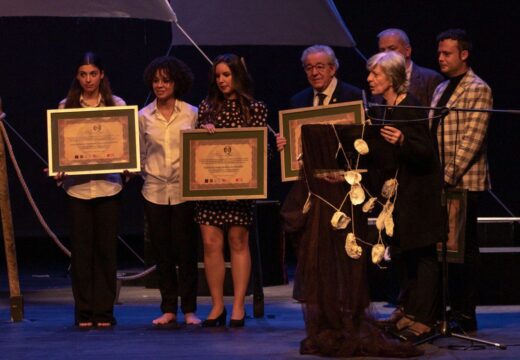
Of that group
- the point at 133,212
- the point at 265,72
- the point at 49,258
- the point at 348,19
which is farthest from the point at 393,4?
the point at 49,258

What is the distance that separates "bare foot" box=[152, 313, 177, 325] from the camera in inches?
269

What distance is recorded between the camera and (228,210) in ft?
22.3

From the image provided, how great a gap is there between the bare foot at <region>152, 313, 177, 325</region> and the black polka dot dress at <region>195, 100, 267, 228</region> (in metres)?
0.57

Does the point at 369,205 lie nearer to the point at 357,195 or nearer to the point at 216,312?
the point at 357,195

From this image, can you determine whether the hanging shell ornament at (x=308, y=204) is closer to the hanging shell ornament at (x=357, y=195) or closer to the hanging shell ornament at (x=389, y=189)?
the hanging shell ornament at (x=357, y=195)

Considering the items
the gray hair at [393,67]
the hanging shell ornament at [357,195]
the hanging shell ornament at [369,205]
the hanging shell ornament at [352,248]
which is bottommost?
the hanging shell ornament at [352,248]

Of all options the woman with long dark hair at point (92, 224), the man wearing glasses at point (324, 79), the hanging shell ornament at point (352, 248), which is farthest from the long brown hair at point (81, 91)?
the hanging shell ornament at point (352, 248)

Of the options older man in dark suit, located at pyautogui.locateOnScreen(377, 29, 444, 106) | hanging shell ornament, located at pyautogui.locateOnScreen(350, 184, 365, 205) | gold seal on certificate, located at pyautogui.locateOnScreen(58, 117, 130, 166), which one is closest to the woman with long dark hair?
gold seal on certificate, located at pyautogui.locateOnScreen(58, 117, 130, 166)

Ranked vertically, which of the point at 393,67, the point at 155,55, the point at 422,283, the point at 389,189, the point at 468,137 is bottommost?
the point at 422,283

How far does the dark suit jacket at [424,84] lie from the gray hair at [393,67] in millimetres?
1011

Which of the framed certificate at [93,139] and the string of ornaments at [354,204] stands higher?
the framed certificate at [93,139]

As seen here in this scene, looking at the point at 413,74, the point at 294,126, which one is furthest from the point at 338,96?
the point at 413,74

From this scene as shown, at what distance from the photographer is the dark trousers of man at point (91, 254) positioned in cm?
691

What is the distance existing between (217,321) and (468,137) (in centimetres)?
174
